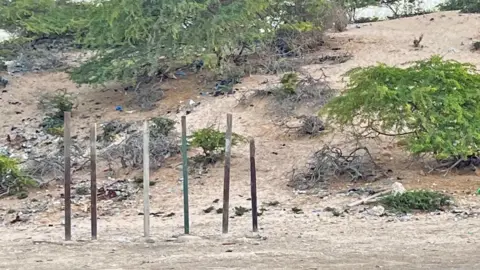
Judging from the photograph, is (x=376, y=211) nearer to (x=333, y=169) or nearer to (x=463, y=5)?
(x=333, y=169)

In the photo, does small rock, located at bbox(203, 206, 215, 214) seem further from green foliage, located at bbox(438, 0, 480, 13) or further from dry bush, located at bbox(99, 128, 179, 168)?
green foliage, located at bbox(438, 0, 480, 13)

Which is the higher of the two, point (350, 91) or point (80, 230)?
point (350, 91)

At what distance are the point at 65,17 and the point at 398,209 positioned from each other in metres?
16.5

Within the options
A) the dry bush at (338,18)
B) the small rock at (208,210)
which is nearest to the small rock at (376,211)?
the small rock at (208,210)

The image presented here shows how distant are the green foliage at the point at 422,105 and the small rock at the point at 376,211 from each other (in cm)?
150

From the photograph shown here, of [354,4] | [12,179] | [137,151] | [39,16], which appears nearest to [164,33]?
[137,151]

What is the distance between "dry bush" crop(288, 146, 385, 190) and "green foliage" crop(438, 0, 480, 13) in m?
16.9

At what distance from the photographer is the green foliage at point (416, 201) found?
9.55 m

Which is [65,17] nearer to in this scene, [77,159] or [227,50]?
[227,50]

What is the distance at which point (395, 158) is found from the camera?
1223cm

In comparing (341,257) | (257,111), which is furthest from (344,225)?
(257,111)

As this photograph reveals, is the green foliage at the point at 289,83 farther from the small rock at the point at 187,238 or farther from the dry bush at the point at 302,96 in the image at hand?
the small rock at the point at 187,238

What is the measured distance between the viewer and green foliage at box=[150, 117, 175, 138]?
553 inches

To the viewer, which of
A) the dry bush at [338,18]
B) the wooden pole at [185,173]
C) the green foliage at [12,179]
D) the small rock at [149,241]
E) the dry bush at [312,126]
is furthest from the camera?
the dry bush at [338,18]
